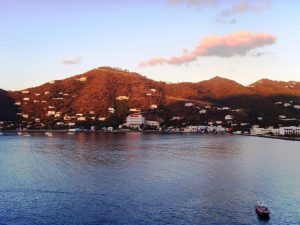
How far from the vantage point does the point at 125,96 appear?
6521 inches

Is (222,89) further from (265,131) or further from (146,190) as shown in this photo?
(146,190)

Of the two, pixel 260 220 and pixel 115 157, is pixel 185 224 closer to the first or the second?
pixel 260 220

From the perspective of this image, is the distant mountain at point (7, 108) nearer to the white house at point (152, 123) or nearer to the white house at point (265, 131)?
the white house at point (152, 123)

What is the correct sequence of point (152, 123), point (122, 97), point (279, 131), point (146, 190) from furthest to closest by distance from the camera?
1. point (122, 97)
2. point (152, 123)
3. point (279, 131)
4. point (146, 190)

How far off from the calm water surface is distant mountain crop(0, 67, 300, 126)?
10324 centimetres

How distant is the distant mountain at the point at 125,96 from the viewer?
152 meters

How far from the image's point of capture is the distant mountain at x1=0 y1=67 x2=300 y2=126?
152 m

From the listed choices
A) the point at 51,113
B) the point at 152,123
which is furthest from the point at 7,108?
the point at 152,123

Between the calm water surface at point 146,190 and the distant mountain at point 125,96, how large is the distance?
10324cm

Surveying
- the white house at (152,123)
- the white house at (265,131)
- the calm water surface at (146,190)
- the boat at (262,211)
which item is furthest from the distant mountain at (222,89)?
the boat at (262,211)

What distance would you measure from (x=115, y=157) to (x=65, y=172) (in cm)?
1255

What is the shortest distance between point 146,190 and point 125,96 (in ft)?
451

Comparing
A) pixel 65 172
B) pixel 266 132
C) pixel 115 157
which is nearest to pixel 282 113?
pixel 266 132

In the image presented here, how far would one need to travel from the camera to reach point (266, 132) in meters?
114
